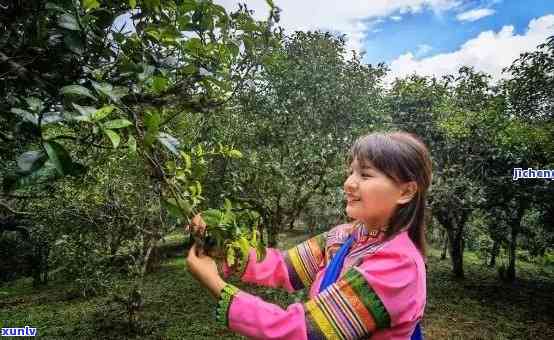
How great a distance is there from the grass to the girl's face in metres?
6.12

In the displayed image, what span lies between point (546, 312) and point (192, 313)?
9.03m

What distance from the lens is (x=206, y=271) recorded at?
1.29m

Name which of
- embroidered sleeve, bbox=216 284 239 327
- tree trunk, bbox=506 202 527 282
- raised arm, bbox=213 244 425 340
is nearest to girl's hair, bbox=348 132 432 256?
raised arm, bbox=213 244 425 340

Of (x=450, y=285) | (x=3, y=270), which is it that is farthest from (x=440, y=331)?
(x=3, y=270)

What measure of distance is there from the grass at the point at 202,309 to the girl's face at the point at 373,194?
612cm

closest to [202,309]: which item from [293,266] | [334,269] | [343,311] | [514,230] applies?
[293,266]

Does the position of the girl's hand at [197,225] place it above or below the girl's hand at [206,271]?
above

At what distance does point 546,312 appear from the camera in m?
10.5

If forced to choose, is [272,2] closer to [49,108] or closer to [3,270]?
[49,108]

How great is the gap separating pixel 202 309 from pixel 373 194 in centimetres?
939

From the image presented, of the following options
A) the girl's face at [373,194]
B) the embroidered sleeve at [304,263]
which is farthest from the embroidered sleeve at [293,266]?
the girl's face at [373,194]

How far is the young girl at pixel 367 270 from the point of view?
1.22 m

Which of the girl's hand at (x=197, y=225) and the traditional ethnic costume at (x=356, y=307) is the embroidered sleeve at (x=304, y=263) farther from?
the girl's hand at (x=197, y=225)

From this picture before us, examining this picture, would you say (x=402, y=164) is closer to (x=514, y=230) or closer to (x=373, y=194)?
(x=373, y=194)
